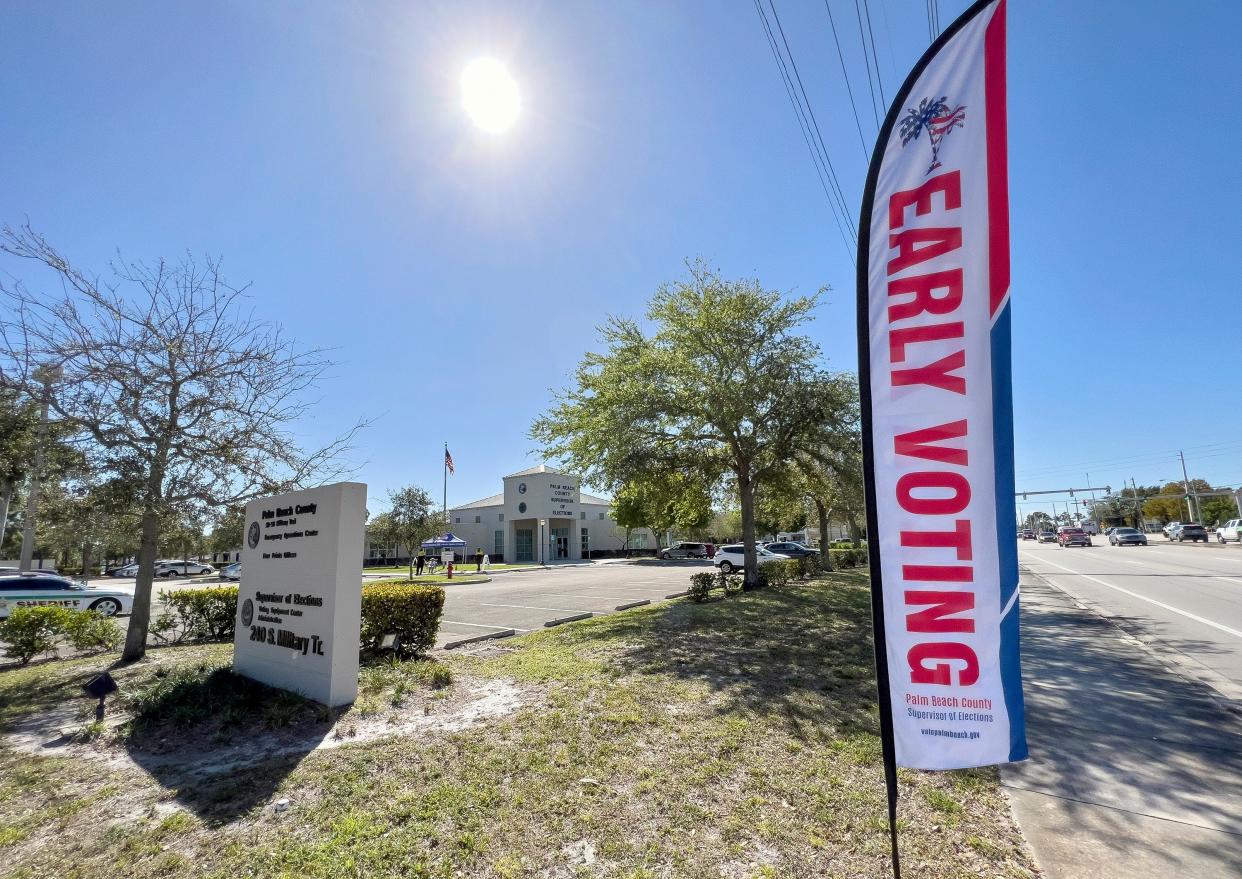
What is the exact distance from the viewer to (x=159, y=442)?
8555mm

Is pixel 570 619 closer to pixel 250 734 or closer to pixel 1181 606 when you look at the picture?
pixel 250 734

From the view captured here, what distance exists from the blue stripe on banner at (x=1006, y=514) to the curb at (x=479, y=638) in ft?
28.9

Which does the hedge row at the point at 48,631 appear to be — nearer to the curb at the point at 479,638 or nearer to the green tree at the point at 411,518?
the curb at the point at 479,638

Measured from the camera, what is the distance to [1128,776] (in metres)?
4.20

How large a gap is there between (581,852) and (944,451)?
9.58 ft

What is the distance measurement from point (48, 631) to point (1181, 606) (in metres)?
22.5

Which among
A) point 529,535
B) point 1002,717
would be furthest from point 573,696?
point 529,535

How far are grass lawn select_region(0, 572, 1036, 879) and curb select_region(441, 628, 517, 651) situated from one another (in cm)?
268

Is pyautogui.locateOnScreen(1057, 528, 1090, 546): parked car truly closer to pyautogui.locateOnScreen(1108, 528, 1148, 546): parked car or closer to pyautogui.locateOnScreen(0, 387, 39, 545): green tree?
pyautogui.locateOnScreen(1108, 528, 1148, 546): parked car

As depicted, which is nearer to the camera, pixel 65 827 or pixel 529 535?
pixel 65 827

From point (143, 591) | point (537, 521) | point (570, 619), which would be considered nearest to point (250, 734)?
point (143, 591)

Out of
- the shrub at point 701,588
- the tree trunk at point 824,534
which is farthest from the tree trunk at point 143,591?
the tree trunk at point 824,534

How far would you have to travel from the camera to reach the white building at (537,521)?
5369cm

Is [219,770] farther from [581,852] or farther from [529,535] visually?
[529,535]
